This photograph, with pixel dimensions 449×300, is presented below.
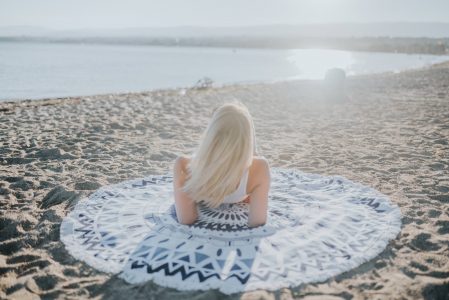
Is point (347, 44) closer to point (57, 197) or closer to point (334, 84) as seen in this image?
point (334, 84)

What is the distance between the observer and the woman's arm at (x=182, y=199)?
3402 millimetres

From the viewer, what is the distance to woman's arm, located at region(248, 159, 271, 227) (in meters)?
3.36

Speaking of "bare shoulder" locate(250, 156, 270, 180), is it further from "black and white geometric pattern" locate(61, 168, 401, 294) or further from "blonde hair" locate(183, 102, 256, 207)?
"black and white geometric pattern" locate(61, 168, 401, 294)

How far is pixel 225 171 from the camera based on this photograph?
324cm

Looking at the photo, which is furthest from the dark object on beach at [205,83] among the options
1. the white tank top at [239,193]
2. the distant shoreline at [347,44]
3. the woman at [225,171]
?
the distant shoreline at [347,44]

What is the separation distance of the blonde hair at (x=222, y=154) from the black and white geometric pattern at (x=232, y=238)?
381 mm

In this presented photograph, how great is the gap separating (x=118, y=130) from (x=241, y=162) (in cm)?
536

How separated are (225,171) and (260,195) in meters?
0.39

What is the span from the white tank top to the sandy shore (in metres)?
0.99

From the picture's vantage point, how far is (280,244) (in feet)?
10.8

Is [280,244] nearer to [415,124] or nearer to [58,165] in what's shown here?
[58,165]

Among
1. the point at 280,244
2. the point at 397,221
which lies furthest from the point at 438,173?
the point at 280,244

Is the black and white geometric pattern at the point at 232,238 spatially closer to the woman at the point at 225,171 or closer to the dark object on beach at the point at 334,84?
the woman at the point at 225,171

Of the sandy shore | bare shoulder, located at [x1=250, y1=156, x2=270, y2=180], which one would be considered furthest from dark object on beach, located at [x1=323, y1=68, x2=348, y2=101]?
bare shoulder, located at [x1=250, y1=156, x2=270, y2=180]
